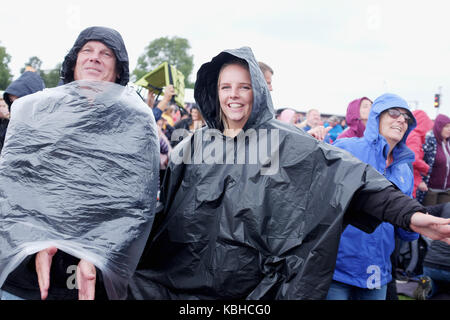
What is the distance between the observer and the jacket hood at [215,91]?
2.06 m

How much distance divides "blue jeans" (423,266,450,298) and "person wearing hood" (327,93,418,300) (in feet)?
5.96

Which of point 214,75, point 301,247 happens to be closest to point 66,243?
point 301,247

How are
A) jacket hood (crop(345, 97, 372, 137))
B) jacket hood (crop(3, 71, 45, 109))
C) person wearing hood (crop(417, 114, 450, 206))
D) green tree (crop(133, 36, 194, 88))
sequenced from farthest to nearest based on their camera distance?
green tree (crop(133, 36, 194, 88)), person wearing hood (crop(417, 114, 450, 206)), jacket hood (crop(345, 97, 372, 137)), jacket hood (crop(3, 71, 45, 109))

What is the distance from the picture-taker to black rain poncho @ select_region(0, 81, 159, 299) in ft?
4.99

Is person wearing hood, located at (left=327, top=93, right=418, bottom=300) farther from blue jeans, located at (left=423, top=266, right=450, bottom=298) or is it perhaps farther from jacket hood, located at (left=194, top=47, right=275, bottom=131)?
blue jeans, located at (left=423, top=266, right=450, bottom=298)

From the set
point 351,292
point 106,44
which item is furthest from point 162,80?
point 351,292

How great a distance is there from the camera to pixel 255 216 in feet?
6.16

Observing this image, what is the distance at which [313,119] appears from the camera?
5.64 meters

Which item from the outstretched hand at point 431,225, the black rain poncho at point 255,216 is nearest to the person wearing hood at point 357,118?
the black rain poncho at point 255,216

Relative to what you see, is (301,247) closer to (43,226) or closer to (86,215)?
(86,215)

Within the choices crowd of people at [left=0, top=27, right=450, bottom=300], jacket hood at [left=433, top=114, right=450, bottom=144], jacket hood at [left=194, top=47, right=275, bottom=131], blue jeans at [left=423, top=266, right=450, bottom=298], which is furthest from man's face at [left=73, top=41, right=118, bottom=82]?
jacket hood at [left=433, top=114, right=450, bottom=144]

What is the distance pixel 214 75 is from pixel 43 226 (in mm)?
1321

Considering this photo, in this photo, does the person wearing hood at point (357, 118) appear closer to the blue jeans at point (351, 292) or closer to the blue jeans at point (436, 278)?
the blue jeans at point (436, 278)

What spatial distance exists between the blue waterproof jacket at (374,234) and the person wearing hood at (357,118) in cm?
165
